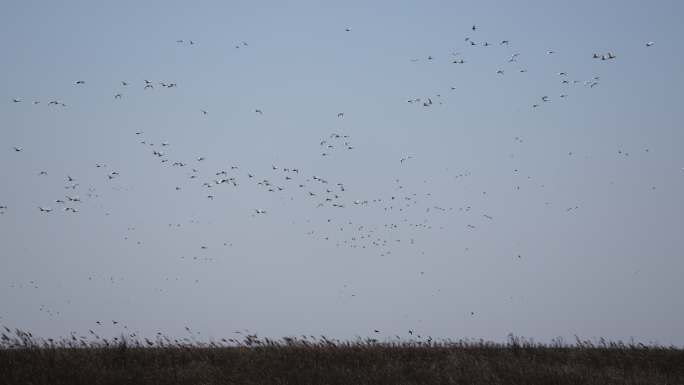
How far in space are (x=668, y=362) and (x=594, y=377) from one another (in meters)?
2.64

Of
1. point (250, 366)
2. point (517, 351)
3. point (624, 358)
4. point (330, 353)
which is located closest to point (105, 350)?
point (250, 366)

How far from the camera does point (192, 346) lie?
16.9 m

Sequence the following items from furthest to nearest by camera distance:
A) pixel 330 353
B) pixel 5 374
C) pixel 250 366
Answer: pixel 330 353 < pixel 250 366 < pixel 5 374

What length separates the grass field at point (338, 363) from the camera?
14547 millimetres

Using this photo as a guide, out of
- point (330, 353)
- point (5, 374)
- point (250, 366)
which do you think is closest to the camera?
point (5, 374)

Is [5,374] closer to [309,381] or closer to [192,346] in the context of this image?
[192,346]

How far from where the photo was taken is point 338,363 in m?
15.9

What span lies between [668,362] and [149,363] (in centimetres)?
1021

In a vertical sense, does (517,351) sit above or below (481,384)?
below

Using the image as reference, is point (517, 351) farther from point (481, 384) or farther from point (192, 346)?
point (192, 346)

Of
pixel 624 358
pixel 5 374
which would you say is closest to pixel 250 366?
pixel 5 374

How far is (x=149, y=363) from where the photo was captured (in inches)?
617

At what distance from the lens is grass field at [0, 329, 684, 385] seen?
14.5m

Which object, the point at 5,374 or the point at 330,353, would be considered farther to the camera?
the point at 330,353
